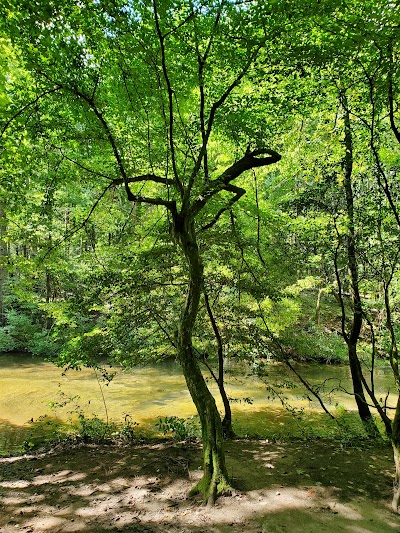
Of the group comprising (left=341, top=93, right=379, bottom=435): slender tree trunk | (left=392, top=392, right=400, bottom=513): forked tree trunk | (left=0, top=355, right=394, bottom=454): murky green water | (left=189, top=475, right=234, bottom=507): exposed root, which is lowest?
(left=0, top=355, right=394, bottom=454): murky green water

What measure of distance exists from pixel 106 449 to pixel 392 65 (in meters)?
6.18

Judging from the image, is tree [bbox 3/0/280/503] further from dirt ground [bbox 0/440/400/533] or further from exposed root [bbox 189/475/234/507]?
dirt ground [bbox 0/440/400/533]

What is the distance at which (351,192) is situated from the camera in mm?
6070

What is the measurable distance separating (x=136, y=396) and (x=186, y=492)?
21.0 ft

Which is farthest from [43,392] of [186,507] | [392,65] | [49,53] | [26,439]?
[392,65]

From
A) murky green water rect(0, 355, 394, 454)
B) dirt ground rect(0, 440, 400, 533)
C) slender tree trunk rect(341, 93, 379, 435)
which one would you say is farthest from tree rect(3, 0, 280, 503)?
murky green water rect(0, 355, 394, 454)

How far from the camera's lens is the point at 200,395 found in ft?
11.4

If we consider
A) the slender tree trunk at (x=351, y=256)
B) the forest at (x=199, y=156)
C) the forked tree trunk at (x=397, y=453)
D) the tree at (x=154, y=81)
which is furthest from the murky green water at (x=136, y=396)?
the tree at (x=154, y=81)

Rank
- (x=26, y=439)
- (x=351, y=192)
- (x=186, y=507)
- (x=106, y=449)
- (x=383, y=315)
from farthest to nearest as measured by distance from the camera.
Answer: (x=383, y=315) < (x=26, y=439) < (x=351, y=192) < (x=106, y=449) < (x=186, y=507)

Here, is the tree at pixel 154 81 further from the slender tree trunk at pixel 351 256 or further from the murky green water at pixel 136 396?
the murky green water at pixel 136 396

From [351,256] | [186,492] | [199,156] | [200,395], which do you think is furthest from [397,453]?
[351,256]

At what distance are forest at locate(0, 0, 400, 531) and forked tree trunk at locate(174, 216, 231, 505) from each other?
16 mm

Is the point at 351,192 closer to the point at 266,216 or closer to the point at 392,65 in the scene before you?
the point at 266,216

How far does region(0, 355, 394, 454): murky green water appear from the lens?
25.7 feet
